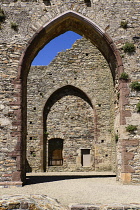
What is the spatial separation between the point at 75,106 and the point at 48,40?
20.4 ft

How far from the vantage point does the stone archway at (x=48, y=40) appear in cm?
840

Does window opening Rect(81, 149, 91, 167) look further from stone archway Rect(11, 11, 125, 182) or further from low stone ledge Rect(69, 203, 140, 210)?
low stone ledge Rect(69, 203, 140, 210)

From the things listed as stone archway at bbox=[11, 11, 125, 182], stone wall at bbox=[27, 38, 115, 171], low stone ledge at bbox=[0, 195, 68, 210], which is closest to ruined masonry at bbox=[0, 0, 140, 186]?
stone archway at bbox=[11, 11, 125, 182]

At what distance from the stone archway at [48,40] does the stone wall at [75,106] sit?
5578 millimetres

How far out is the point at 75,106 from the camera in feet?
50.8

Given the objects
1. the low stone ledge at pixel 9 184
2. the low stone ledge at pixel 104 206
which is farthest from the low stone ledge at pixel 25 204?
the low stone ledge at pixel 9 184

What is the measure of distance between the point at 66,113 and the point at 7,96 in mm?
7210

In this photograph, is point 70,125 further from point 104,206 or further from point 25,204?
point 25,204

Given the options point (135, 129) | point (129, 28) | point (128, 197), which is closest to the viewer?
point (128, 197)

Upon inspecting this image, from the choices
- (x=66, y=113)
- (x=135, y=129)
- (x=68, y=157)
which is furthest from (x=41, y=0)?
(x=68, y=157)

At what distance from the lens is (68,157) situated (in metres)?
15.1

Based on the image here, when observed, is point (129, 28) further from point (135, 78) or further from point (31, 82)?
point (31, 82)

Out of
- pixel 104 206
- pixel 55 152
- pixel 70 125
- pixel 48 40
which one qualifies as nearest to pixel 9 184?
pixel 104 206

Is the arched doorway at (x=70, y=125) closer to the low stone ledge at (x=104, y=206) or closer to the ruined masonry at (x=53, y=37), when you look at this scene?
the ruined masonry at (x=53, y=37)
